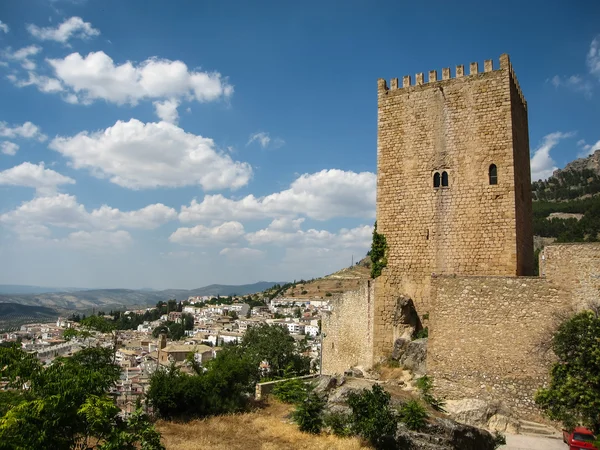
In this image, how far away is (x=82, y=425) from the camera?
6039mm

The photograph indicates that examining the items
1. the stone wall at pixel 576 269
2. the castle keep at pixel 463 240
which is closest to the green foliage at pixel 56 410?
the castle keep at pixel 463 240

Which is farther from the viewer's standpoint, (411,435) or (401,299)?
(401,299)

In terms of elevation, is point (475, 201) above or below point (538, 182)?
below

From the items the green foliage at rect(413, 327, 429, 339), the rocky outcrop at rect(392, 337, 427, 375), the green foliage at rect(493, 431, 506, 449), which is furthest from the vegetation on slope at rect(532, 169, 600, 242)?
the green foliage at rect(493, 431, 506, 449)

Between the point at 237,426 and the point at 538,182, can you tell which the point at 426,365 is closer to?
the point at 237,426

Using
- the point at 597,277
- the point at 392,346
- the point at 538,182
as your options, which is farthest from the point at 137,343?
the point at 538,182

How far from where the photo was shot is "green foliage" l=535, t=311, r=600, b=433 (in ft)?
33.6

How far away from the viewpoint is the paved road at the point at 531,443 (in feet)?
36.2

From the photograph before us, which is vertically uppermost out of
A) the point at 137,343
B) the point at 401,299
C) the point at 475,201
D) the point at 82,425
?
the point at 475,201

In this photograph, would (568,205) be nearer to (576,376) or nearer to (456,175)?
(456,175)

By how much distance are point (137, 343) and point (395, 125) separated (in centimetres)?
10161

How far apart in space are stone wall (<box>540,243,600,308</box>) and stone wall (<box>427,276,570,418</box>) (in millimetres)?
237

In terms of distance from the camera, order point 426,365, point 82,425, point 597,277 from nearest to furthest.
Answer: point 82,425
point 597,277
point 426,365

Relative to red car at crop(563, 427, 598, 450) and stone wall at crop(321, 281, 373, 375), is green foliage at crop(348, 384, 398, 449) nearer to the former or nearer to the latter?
red car at crop(563, 427, 598, 450)
